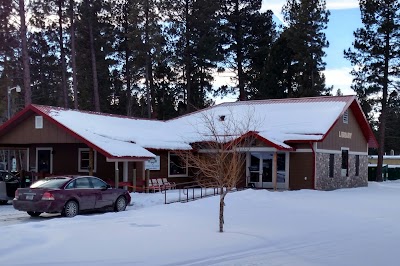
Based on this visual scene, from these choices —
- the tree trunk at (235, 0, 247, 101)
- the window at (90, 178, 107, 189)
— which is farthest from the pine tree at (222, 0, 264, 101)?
the window at (90, 178, 107, 189)

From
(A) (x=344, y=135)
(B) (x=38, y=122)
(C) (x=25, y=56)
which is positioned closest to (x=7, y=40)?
(C) (x=25, y=56)

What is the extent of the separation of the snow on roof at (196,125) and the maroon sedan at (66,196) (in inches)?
164

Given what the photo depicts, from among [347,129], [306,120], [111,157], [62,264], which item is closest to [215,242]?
[62,264]

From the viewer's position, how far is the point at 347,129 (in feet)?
109

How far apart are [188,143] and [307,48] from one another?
21.5 meters

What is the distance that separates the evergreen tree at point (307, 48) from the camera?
47.7m

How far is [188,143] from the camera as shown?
31.0 m

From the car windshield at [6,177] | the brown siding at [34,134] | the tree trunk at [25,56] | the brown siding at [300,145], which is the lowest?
the car windshield at [6,177]

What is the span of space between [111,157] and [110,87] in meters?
31.7

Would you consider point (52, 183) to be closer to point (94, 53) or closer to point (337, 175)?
point (337, 175)

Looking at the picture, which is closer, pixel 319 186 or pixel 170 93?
pixel 319 186

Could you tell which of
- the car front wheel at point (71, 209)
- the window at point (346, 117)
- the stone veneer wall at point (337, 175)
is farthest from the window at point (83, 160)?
the window at point (346, 117)

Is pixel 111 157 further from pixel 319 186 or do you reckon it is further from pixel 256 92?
pixel 256 92

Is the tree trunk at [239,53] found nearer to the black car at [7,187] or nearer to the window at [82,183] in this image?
the black car at [7,187]
